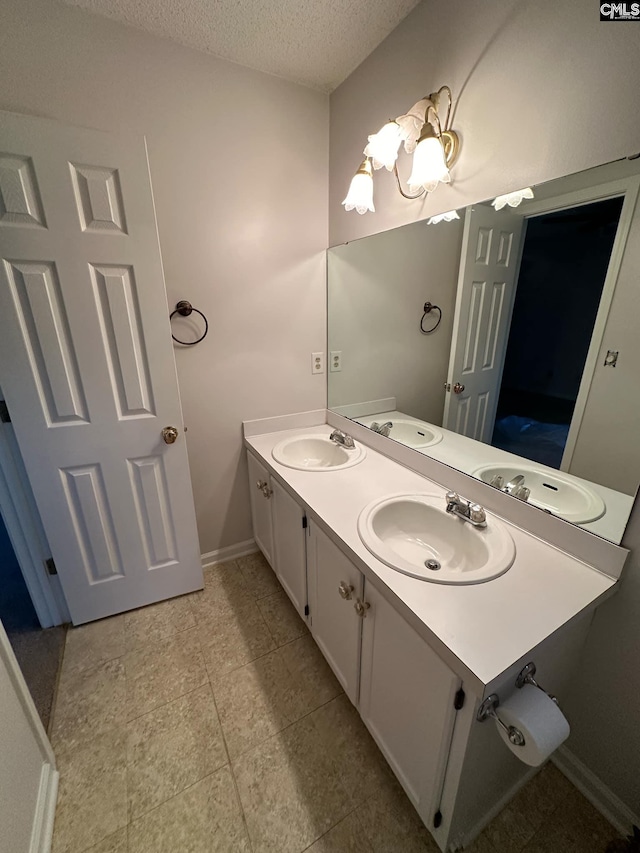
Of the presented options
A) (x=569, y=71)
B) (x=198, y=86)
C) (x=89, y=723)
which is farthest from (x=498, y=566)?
(x=198, y=86)

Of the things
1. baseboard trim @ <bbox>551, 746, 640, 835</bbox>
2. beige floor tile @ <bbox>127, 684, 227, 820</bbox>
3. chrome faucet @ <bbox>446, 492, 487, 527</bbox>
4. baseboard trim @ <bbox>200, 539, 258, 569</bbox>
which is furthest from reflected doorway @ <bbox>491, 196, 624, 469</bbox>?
baseboard trim @ <bbox>200, 539, 258, 569</bbox>

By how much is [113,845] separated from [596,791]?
1410 mm

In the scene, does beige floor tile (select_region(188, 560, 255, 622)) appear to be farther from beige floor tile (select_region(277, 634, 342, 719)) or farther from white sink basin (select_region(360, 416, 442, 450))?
white sink basin (select_region(360, 416, 442, 450))

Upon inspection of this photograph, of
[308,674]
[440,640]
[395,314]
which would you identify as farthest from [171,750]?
[395,314]

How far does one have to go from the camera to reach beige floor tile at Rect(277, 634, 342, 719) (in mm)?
1286

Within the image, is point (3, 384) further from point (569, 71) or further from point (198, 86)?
point (569, 71)

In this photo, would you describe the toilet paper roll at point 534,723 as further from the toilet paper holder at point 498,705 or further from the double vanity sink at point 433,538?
the double vanity sink at point 433,538

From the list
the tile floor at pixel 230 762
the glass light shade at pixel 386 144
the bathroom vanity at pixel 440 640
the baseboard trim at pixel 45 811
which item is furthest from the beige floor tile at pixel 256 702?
the glass light shade at pixel 386 144

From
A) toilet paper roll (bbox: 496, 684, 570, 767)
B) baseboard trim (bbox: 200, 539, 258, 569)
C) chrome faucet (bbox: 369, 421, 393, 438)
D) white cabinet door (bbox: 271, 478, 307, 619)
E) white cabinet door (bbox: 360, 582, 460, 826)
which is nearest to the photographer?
toilet paper roll (bbox: 496, 684, 570, 767)

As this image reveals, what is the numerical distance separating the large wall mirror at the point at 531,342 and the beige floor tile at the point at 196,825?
1287mm

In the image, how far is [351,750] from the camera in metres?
1.14

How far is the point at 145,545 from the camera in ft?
5.37

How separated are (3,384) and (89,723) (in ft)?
4.17

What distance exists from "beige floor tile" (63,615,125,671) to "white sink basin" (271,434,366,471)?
43.8 inches
